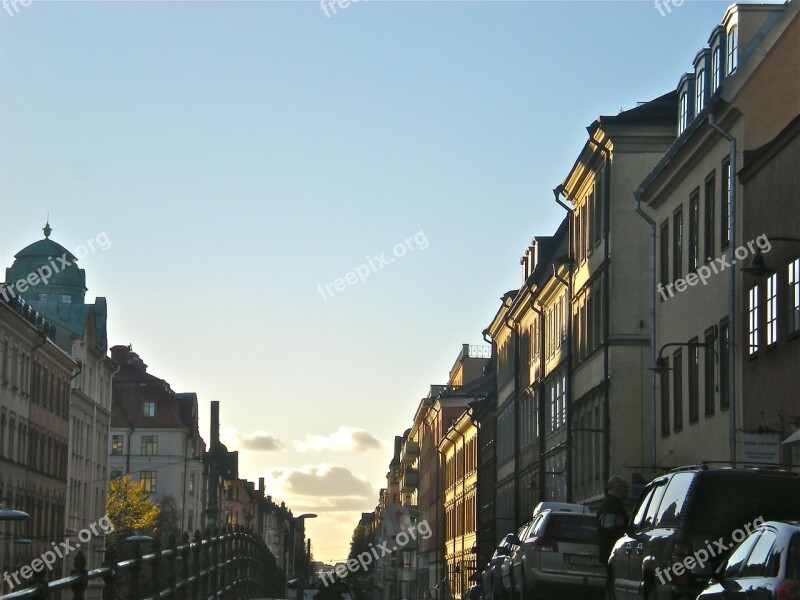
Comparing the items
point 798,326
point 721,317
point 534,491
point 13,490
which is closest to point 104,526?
point 13,490

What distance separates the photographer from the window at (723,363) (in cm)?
3322

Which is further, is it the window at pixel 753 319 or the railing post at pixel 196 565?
the window at pixel 753 319

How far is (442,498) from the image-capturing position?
391ft

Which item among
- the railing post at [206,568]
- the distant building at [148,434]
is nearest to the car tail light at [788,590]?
the railing post at [206,568]

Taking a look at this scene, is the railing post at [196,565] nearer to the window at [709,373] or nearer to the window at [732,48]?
the window at [709,373]

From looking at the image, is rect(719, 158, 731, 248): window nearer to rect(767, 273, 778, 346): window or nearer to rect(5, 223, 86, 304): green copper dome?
rect(767, 273, 778, 346): window

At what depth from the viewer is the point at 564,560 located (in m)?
27.0

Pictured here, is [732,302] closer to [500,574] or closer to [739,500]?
[500,574]

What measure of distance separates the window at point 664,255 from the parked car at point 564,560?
13.2 meters

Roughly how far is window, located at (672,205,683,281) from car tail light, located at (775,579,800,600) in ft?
84.9

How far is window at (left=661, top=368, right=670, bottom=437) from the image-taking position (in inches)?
1548

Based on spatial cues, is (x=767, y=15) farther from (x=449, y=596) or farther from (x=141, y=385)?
(x=141, y=385)

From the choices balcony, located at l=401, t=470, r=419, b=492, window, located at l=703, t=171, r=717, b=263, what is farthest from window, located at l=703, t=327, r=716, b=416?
balcony, located at l=401, t=470, r=419, b=492

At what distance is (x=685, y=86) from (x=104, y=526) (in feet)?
188
